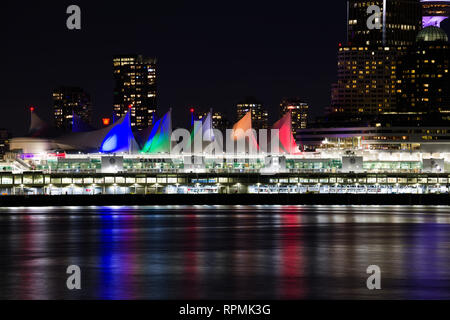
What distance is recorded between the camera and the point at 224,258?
52.0 metres

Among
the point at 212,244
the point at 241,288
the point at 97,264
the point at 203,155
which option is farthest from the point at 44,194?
the point at 241,288

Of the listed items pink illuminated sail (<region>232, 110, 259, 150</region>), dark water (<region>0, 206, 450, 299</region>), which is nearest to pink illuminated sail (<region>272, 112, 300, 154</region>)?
pink illuminated sail (<region>232, 110, 259, 150</region>)

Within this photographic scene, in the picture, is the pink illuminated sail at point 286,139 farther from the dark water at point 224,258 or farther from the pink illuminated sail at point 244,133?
the dark water at point 224,258

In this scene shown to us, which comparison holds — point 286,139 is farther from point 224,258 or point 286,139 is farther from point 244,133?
point 224,258

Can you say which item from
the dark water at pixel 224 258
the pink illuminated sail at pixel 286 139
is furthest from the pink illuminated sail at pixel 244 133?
the dark water at pixel 224 258

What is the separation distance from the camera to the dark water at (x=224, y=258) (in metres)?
39.3

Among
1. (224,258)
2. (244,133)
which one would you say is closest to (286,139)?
(244,133)

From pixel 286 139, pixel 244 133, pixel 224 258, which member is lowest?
pixel 224 258

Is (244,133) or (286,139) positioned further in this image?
(286,139)

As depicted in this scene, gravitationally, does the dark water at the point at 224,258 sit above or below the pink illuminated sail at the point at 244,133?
below

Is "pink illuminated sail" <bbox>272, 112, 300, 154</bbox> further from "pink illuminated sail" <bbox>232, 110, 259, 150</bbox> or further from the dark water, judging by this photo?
the dark water

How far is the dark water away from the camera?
3928 centimetres

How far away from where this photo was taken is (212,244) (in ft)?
198
